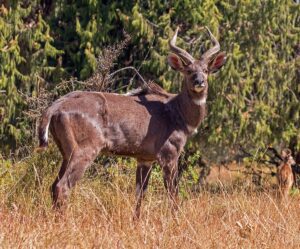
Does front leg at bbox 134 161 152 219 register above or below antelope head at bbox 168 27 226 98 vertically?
below

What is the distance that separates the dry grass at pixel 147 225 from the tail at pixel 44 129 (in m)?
0.61

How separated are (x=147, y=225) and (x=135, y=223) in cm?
64

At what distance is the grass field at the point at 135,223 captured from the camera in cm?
697

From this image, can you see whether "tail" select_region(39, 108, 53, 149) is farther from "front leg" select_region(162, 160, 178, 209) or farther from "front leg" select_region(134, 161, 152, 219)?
"front leg" select_region(162, 160, 178, 209)

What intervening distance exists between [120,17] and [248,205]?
5701 millimetres

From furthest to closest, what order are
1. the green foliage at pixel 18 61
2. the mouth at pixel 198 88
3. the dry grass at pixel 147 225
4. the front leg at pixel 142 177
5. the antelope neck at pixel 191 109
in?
the green foliage at pixel 18 61 → the antelope neck at pixel 191 109 → the mouth at pixel 198 88 → the front leg at pixel 142 177 → the dry grass at pixel 147 225

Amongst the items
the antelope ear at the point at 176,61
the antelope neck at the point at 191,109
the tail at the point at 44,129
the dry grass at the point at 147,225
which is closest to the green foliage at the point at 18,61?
the antelope ear at the point at 176,61

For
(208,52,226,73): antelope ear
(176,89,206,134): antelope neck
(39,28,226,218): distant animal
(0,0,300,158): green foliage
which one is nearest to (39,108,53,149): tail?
(39,28,226,218): distant animal

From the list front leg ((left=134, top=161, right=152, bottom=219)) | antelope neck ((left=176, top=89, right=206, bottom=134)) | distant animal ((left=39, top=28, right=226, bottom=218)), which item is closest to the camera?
distant animal ((left=39, top=28, right=226, bottom=218))

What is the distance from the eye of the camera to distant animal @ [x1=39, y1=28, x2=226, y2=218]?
9234 mm

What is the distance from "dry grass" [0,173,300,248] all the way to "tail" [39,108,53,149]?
2.00 ft

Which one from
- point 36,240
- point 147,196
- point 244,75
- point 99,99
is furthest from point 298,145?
point 36,240

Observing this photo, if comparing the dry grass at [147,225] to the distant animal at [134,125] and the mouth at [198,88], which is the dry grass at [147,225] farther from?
the mouth at [198,88]

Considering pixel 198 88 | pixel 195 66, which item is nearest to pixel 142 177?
pixel 198 88
